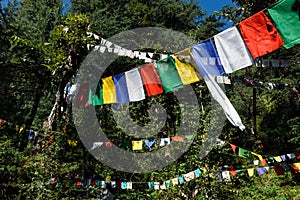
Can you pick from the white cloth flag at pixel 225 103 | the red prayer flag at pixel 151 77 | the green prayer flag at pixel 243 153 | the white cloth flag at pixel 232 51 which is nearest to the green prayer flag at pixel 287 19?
the white cloth flag at pixel 232 51

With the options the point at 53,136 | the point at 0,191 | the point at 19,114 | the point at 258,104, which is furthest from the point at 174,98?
the point at 258,104

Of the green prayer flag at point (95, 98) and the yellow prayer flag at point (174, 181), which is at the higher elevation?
the green prayer flag at point (95, 98)

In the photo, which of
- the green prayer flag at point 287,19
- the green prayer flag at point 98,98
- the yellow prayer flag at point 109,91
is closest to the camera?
the green prayer flag at point 287,19

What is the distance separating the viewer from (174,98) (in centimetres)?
936

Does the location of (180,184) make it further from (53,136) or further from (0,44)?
(0,44)

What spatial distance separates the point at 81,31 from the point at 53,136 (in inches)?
84.0

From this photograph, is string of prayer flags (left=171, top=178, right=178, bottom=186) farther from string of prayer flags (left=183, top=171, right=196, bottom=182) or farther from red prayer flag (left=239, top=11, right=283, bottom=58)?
red prayer flag (left=239, top=11, right=283, bottom=58)

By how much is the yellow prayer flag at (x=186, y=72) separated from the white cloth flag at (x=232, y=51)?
2.29ft

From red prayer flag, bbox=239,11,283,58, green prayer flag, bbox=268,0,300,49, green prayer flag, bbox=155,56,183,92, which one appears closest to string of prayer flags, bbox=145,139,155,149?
green prayer flag, bbox=155,56,183,92

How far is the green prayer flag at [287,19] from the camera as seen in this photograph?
4.03 meters

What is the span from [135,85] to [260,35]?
2.51 m

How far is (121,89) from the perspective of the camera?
6.10 meters

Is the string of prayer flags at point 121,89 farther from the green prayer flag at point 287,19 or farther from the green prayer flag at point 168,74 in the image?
Result: the green prayer flag at point 287,19

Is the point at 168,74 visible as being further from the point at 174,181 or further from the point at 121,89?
the point at 174,181
